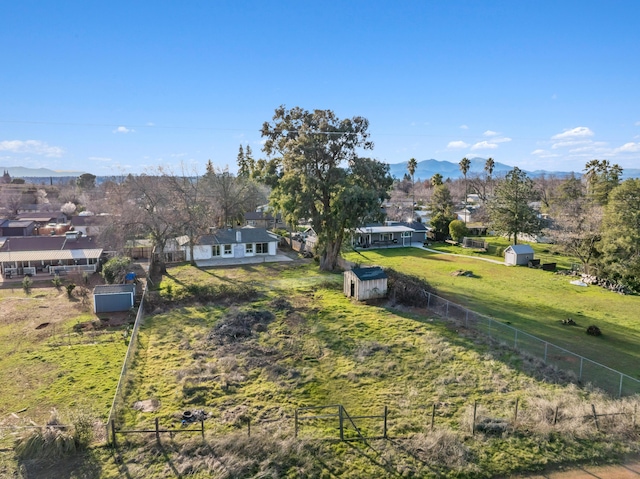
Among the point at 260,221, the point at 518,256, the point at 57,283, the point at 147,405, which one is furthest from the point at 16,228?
the point at 518,256

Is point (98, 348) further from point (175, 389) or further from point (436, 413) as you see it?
point (436, 413)

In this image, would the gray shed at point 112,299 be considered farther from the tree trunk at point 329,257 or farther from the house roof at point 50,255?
the tree trunk at point 329,257

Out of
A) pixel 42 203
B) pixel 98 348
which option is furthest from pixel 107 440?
pixel 42 203

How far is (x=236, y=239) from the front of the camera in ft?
145

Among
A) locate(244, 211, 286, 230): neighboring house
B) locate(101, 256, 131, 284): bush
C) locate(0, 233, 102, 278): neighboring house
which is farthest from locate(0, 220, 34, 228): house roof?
locate(101, 256, 131, 284): bush

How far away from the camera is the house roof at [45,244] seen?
3800 centimetres

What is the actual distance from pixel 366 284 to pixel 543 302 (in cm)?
1288

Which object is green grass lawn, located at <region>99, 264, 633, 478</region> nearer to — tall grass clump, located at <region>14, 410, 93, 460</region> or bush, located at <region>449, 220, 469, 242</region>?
tall grass clump, located at <region>14, 410, 93, 460</region>

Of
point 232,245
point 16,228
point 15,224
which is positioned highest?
point 15,224

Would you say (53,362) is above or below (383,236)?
below

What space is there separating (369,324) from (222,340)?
8131mm

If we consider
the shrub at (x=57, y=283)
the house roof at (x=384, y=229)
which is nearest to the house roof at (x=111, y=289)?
the shrub at (x=57, y=283)

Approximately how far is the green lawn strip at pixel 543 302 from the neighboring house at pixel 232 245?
9576mm

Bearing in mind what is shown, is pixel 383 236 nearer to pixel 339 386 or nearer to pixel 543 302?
pixel 543 302
